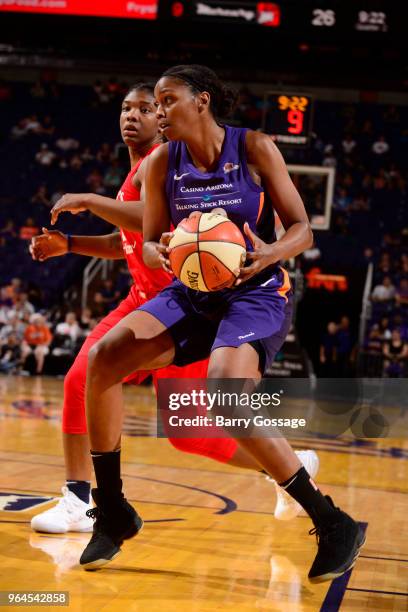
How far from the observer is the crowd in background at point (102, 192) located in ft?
50.5

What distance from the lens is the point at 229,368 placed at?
3383 millimetres

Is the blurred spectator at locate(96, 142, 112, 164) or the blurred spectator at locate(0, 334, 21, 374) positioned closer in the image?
the blurred spectator at locate(0, 334, 21, 374)

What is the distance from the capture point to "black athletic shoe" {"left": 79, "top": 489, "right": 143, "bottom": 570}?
369 centimetres

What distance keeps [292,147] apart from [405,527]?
7.70 metres

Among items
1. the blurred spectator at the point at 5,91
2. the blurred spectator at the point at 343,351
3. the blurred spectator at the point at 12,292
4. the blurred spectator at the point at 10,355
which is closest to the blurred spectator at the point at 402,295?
the blurred spectator at the point at 343,351

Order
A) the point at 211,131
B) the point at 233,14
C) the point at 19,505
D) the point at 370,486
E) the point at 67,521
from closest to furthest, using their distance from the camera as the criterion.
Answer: the point at 211,131 → the point at 67,521 → the point at 19,505 → the point at 370,486 → the point at 233,14

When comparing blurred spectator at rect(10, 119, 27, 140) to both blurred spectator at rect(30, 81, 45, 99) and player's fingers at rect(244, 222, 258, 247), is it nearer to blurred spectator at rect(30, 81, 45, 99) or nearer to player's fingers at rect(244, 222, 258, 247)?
blurred spectator at rect(30, 81, 45, 99)

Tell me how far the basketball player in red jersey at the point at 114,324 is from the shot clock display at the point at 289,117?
740cm

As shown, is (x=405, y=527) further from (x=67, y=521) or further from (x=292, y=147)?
(x=292, y=147)

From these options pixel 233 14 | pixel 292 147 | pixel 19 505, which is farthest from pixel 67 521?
pixel 233 14

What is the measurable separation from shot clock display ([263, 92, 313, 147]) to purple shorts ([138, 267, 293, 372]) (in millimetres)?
8361

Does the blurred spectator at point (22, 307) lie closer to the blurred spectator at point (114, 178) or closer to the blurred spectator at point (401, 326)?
the blurred spectator at point (114, 178)

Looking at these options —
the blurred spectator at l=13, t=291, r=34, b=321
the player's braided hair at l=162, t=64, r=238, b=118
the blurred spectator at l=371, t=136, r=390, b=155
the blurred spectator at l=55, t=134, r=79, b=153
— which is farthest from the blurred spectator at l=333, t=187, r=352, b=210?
the player's braided hair at l=162, t=64, r=238, b=118

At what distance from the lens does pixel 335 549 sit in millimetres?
3447
